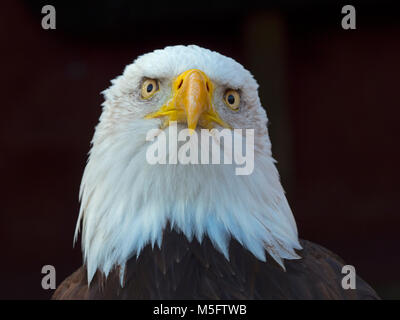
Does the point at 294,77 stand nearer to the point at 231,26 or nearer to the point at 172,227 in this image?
the point at 231,26

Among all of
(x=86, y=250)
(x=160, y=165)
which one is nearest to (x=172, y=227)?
(x=160, y=165)

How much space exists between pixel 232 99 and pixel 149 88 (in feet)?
0.77

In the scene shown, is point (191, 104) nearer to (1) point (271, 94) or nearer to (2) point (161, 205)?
(2) point (161, 205)

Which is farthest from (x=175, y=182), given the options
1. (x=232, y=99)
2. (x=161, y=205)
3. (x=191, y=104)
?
(x=232, y=99)

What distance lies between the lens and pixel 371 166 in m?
3.76

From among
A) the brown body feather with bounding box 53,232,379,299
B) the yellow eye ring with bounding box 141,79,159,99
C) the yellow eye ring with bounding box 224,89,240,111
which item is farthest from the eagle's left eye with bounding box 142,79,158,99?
the brown body feather with bounding box 53,232,379,299

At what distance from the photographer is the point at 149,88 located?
158cm

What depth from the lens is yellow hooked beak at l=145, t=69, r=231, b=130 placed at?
1.41 meters

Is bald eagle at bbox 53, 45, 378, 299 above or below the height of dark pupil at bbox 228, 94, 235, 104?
below

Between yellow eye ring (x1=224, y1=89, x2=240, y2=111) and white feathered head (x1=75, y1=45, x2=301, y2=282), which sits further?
yellow eye ring (x1=224, y1=89, x2=240, y2=111)

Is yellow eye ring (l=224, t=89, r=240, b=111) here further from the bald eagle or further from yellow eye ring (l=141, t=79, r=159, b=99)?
yellow eye ring (l=141, t=79, r=159, b=99)

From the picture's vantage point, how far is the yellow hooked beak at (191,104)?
1.41 m

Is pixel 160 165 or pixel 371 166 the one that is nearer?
pixel 160 165
